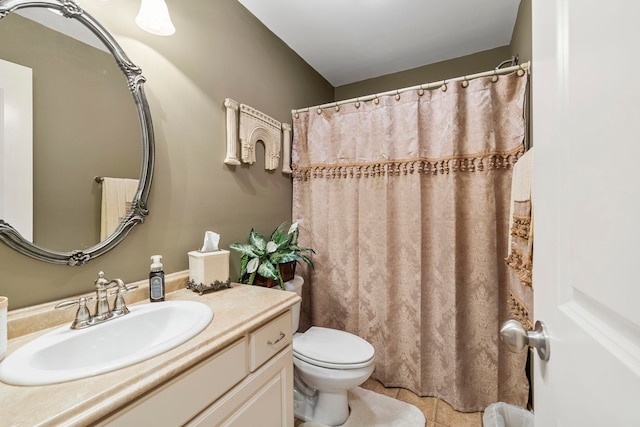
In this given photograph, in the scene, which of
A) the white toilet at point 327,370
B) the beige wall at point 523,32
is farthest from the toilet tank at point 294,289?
the beige wall at point 523,32

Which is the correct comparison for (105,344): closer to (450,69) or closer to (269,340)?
(269,340)

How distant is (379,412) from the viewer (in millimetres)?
1583

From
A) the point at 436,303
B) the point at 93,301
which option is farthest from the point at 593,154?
the point at 436,303

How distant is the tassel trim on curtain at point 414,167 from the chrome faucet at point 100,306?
1.42 metres

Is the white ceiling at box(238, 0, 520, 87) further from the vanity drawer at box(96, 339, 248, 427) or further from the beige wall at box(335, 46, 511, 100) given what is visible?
the vanity drawer at box(96, 339, 248, 427)

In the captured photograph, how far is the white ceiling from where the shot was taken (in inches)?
64.9

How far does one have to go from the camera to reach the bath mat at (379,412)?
1499 mm

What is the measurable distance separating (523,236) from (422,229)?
67 centimetres

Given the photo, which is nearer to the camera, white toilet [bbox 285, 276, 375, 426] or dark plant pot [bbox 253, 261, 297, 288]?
white toilet [bbox 285, 276, 375, 426]

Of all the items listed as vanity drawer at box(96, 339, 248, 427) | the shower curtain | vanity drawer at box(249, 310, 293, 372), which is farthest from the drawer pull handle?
the shower curtain

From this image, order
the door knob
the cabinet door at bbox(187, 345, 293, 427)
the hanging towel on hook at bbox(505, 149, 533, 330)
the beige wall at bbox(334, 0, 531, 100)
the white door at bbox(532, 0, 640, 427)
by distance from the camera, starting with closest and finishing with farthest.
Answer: the white door at bbox(532, 0, 640, 427), the door knob, the cabinet door at bbox(187, 345, 293, 427), the hanging towel on hook at bbox(505, 149, 533, 330), the beige wall at bbox(334, 0, 531, 100)

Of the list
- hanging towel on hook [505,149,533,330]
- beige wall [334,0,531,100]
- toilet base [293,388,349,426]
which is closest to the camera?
hanging towel on hook [505,149,533,330]

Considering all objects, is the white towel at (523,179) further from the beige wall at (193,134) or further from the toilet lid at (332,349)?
the toilet lid at (332,349)

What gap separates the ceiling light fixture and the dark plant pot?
125cm
